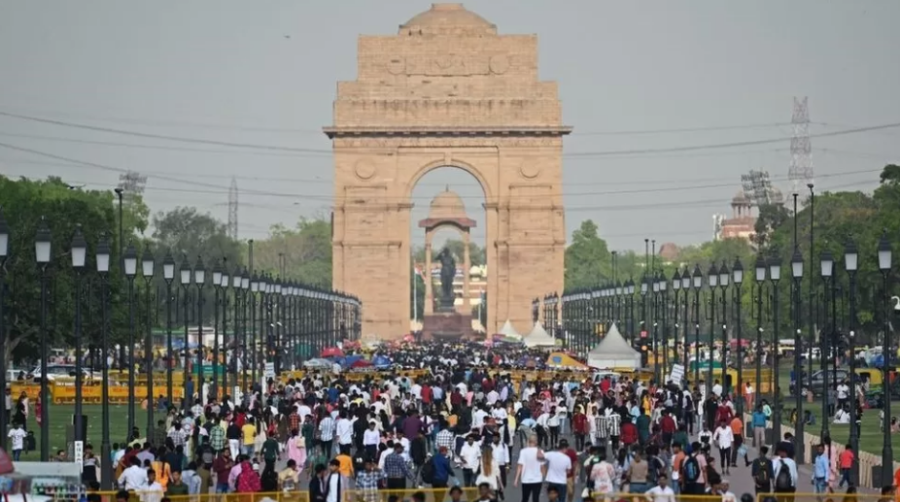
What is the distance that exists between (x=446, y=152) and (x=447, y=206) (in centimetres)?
4330

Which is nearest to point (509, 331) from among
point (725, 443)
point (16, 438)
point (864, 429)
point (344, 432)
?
point (864, 429)

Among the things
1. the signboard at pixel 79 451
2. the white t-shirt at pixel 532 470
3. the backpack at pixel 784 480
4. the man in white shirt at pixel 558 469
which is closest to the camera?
the backpack at pixel 784 480

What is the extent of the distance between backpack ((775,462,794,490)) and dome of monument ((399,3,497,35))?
9310 centimetres

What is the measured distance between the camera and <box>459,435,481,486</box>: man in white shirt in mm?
33906

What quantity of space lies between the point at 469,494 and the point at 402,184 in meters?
93.5

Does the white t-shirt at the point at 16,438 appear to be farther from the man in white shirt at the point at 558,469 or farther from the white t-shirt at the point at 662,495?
the white t-shirt at the point at 662,495

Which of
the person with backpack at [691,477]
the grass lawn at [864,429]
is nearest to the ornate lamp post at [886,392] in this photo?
the grass lawn at [864,429]

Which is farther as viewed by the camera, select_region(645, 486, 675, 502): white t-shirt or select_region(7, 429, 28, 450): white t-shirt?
select_region(7, 429, 28, 450): white t-shirt

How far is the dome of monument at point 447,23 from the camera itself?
123188 mm

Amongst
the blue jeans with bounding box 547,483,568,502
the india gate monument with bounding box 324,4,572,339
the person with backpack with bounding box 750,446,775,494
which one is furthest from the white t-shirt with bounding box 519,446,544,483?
the india gate monument with bounding box 324,4,572,339

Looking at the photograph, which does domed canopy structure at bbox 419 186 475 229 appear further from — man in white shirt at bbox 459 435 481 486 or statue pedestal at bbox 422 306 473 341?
man in white shirt at bbox 459 435 481 486

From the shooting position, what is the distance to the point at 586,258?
7397 inches

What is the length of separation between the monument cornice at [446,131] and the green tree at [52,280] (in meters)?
43.4

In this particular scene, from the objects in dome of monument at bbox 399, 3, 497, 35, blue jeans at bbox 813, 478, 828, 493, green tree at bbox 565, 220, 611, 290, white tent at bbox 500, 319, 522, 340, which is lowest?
blue jeans at bbox 813, 478, 828, 493
